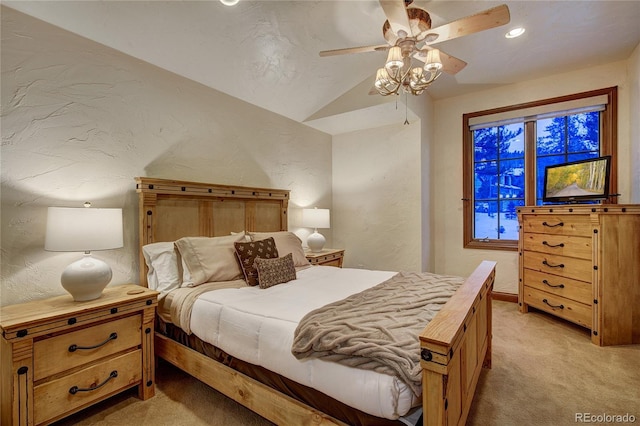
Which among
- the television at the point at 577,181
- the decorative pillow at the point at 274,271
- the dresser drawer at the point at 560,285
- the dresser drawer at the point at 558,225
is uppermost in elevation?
the television at the point at 577,181

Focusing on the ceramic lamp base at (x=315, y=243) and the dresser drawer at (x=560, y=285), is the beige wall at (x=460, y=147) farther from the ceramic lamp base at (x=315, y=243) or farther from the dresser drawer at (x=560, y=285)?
the ceramic lamp base at (x=315, y=243)

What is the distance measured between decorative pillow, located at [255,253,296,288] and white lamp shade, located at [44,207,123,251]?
0.95 metres

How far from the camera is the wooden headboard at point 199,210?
228cm

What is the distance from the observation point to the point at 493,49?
116 inches

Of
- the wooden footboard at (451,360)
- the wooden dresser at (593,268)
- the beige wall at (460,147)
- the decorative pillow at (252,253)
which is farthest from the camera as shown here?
the beige wall at (460,147)

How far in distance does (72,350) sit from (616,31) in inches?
193

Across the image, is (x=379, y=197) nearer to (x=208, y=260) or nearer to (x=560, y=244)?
(x=560, y=244)

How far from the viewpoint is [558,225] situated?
300cm

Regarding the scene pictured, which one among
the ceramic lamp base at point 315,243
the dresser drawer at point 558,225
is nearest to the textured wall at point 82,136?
the ceramic lamp base at point 315,243

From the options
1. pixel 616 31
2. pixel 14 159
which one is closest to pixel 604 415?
pixel 616 31

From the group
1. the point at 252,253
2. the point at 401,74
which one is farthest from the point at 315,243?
the point at 401,74

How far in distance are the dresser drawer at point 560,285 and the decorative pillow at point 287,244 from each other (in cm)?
257

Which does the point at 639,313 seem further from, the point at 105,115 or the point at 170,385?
the point at 105,115

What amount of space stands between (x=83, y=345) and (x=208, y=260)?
2.79 ft
